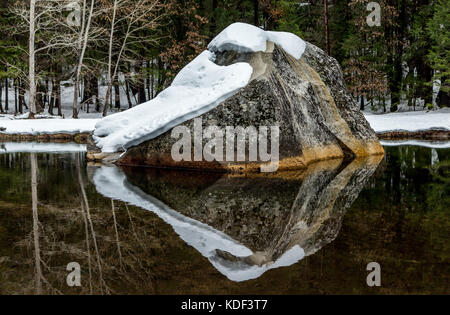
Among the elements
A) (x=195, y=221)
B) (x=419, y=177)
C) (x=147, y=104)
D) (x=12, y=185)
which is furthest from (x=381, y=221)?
(x=147, y=104)

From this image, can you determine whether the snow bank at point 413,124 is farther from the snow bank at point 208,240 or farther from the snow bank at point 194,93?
the snow bank at point 208,240

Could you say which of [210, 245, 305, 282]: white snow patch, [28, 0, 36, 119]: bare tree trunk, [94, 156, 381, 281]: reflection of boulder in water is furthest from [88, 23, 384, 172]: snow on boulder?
[28, 0, 36, 119]: bare tree trunk

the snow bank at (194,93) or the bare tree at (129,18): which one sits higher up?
the bare tree at (129,18)

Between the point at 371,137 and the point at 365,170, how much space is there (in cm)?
265

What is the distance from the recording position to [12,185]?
6.12 meters

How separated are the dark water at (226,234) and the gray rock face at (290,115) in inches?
44.8

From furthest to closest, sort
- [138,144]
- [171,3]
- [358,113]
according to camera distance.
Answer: [171,3] < [358,113] < [138,144]

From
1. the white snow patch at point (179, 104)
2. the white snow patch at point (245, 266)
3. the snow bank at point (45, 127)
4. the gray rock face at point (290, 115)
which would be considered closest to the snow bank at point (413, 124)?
the gray rock face at point (290, 115)

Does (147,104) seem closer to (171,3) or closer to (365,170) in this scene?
(365,170)

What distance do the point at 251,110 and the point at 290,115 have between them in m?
0.78

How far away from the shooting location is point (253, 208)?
4.62m

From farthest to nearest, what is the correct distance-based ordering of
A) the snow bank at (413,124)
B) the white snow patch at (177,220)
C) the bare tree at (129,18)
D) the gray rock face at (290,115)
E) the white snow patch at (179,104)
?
→ 1. the bare tree at (129,18)
2. the snow bank at (413,124)
3. the white snow patch at (179,104)
4. the gray rock face at (290,115)
5. the white snow patch at (177,220)

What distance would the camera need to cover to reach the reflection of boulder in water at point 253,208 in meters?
3.15

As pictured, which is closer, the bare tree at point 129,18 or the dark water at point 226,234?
the dark water at point 226,234
